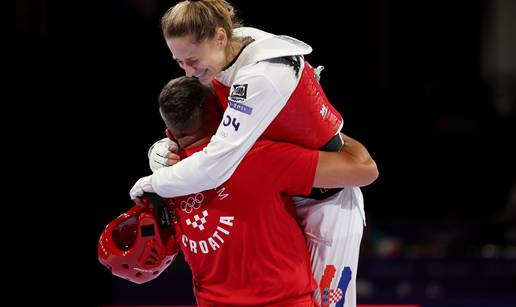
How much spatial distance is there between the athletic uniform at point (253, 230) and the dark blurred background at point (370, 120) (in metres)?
2.35

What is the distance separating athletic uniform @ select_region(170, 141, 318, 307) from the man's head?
0.69ft

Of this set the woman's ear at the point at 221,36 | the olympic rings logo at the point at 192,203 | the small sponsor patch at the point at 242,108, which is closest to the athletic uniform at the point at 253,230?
the olympic rings logo at the point at 192,203

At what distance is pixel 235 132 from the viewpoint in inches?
103

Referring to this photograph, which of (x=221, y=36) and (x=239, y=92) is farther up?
(x=221, y=36)

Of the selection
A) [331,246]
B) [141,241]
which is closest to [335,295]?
[331,246]

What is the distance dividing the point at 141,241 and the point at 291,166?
0.60 metres

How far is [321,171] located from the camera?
107 inches

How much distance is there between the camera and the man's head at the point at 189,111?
269cm

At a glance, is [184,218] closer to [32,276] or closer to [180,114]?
[180,114]

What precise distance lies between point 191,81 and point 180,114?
0.50 ft

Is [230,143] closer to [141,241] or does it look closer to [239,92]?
[239,92]

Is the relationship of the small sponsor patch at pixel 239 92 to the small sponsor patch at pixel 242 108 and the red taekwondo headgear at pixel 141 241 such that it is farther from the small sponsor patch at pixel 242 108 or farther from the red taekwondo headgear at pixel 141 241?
the red taekwondo headgear at pixel 141 241

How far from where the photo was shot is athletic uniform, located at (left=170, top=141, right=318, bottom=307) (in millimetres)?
2627

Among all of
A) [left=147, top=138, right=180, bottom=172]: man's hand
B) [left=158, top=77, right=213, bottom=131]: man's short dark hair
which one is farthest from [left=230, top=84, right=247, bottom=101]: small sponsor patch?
[left=147, top=138, right=180, bottom=172]: man's hand
